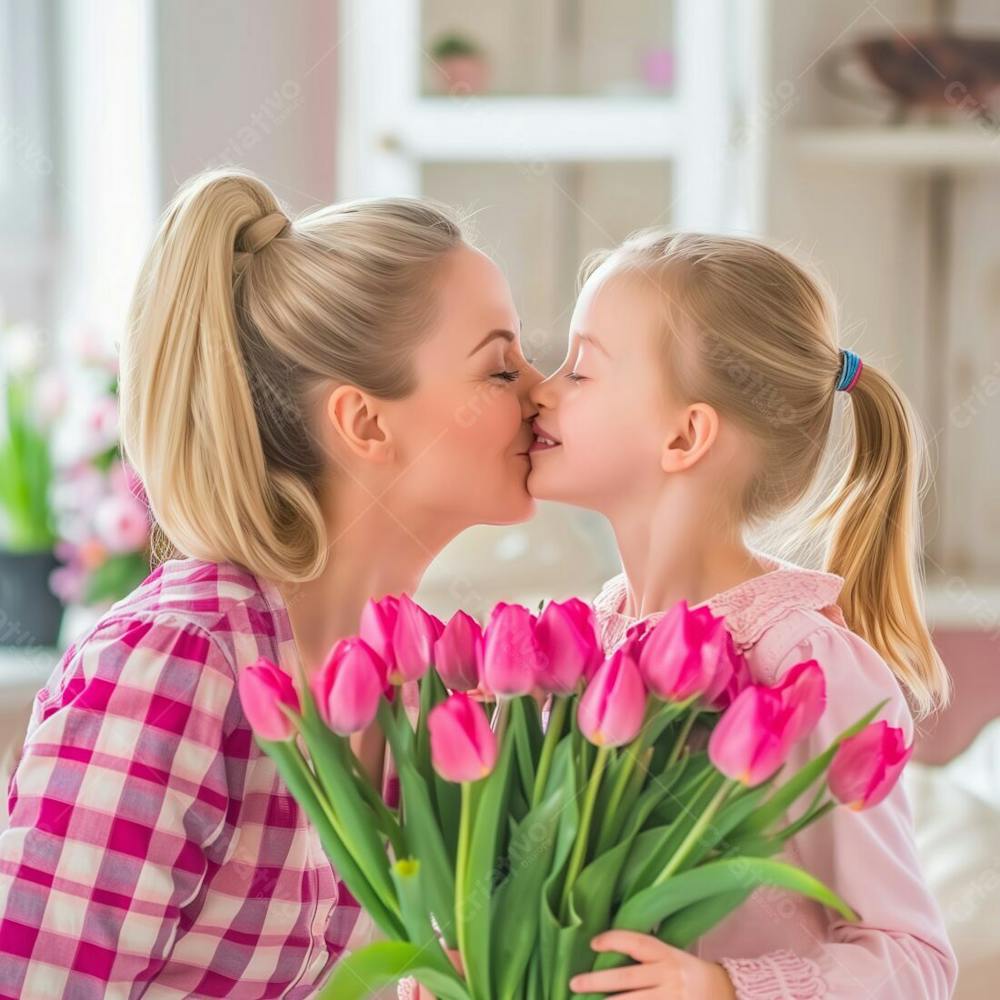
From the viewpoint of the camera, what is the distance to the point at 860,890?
0.93 m

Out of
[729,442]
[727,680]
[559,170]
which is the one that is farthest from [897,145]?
[727,680]

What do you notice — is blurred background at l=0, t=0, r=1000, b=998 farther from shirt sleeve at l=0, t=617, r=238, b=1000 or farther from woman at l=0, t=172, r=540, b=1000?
shirt sleeve at l=0, t=617, r=238, b=1000

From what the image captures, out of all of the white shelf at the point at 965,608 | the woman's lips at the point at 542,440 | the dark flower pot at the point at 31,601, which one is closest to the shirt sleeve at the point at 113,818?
the woman's lips at the point at 542,440

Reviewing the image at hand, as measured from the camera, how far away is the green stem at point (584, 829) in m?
0.76

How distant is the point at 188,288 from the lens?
1177 millimetres

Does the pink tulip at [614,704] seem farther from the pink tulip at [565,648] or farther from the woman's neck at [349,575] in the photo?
the woman's neck at [349,575]

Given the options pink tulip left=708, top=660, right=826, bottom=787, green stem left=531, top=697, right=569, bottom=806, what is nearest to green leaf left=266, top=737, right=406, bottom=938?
green stem left=531, top=697, right=569, bottom=806

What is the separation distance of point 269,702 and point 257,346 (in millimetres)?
551

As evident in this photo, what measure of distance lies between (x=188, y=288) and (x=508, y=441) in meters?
0.31

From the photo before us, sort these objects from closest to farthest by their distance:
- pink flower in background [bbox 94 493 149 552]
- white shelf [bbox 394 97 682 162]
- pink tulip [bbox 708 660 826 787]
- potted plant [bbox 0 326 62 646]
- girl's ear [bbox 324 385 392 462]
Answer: pink tulip [bbox 708 660 826 787] < girl's ear [bbox 324 385 392 462] < pink flower in background [bbox 94 493 149 552] < potted plant [bbox 0 326 62 646] < white shelf [bbox 394 97 682 162]

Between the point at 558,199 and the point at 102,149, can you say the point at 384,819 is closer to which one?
the point at 558,199

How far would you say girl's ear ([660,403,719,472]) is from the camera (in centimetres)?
115

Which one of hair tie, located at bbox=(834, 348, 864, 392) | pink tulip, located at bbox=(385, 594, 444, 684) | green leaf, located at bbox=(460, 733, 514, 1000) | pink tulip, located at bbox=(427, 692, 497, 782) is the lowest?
green leaf, located at bbox=(460, 733, 514, 1000)

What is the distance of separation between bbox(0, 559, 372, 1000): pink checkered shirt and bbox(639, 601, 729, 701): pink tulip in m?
0.44
